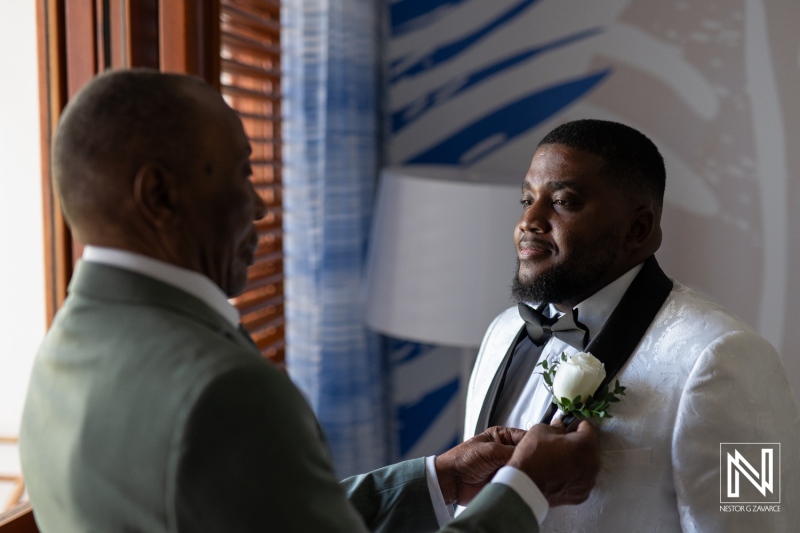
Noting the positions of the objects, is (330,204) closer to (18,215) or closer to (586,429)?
(18,215)

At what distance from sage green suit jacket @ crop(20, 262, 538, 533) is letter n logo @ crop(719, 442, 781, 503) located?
75cm

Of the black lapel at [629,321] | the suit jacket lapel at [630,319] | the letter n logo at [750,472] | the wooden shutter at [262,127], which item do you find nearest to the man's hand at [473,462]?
the suit jacket lapel at [630,319]

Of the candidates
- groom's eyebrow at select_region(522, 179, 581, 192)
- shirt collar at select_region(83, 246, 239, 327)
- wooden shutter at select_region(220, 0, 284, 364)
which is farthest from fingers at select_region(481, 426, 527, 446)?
wooden shutter at select_region(220, 0, 284, 364)

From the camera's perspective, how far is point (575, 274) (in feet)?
5.38

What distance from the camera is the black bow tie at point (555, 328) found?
161 centimetres

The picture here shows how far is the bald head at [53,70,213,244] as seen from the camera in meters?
0.93

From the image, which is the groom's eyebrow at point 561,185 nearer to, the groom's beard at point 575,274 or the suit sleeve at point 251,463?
the groom's beard at point 575,274

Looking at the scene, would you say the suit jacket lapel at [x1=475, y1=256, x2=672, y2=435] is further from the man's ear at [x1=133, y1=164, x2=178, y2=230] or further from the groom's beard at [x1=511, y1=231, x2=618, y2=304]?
the man's ear at [x1=133, y1=164, x2=178, y2=230]

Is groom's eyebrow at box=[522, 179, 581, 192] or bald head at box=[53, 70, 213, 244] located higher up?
bald head at box=[53, 70, 213, 244]

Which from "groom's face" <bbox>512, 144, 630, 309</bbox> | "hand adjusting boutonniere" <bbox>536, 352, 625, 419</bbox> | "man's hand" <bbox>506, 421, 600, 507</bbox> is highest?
"groom's face" <bbox>512, 144, 630, 309</bbox>

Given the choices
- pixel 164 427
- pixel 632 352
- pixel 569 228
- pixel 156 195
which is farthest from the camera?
pixel 569 228

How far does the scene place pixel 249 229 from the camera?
1.07 meters

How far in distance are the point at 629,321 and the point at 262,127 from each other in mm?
1700

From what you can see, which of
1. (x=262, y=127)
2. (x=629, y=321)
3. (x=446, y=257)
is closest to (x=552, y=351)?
(x=629, y=321)
